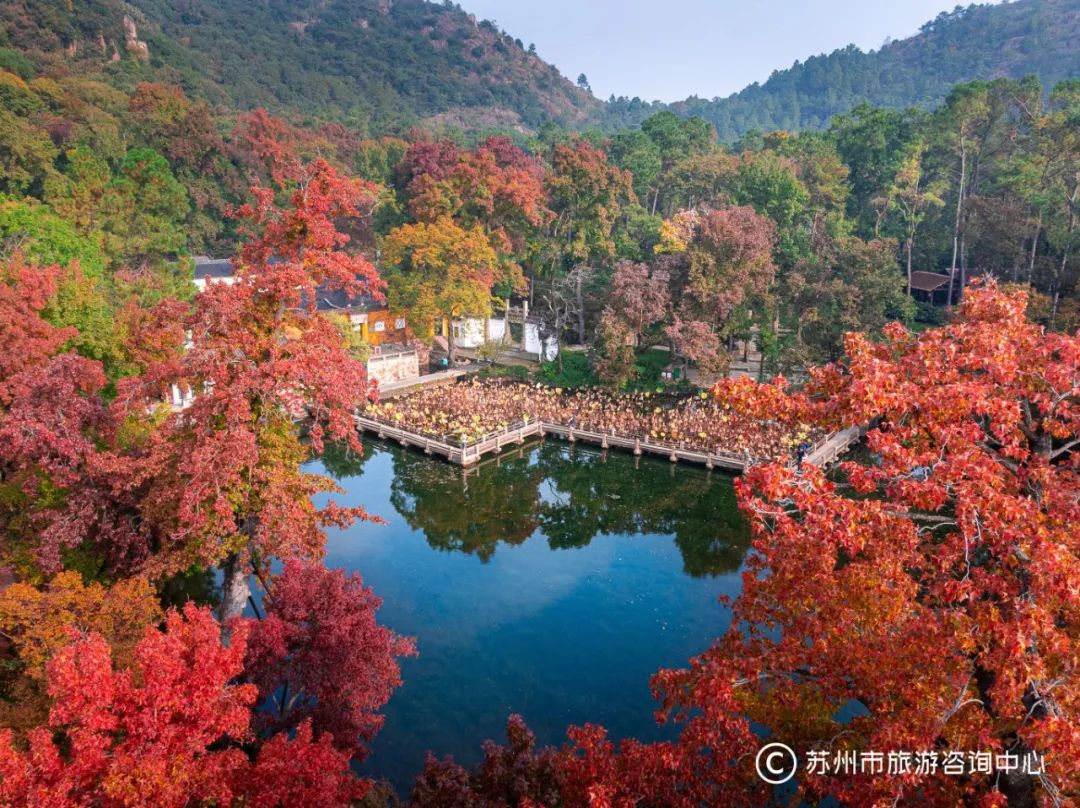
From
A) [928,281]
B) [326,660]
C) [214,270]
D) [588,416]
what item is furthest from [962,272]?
[214,270]

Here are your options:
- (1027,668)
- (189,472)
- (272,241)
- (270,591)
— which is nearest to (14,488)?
(189,472)

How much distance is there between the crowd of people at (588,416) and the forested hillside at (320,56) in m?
43.5

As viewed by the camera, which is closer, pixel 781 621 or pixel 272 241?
pixel 781 621

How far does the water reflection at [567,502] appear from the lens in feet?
65.1

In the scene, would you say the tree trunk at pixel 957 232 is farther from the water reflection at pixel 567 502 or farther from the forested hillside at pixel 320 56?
the forested hillside at pixel 320 56

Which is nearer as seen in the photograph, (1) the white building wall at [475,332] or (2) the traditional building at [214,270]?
(2) the traditional building at [214,270]

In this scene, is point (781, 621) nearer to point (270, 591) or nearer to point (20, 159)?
point (270, 591)

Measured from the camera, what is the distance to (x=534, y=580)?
17.8 meters

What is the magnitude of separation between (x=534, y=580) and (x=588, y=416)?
406 inches

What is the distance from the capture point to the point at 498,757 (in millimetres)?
7844

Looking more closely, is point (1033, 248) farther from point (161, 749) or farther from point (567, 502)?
point (161, 749)

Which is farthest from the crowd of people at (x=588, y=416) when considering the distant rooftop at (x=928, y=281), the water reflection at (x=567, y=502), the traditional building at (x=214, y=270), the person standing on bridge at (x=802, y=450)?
the distant rooftop at (x=928, y=281)

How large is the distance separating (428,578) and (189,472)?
26.0 ft

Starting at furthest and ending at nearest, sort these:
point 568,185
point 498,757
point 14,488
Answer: point 568,185 → point 14,488 → point 498,757
